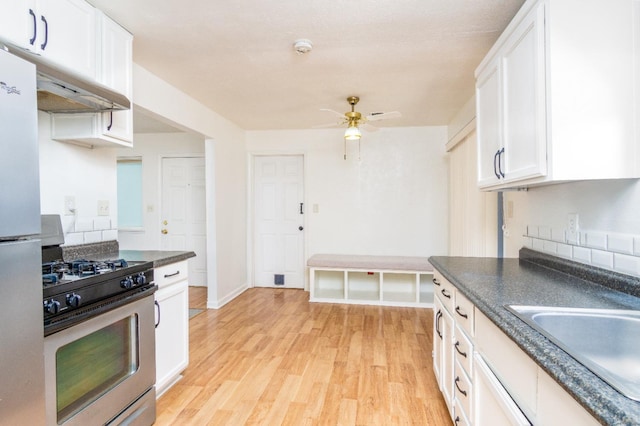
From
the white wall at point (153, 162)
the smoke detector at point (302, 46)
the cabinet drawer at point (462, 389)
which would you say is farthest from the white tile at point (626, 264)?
the white wall at point (153, 162)

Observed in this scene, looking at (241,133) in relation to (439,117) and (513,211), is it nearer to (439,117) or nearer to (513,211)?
(439,117)

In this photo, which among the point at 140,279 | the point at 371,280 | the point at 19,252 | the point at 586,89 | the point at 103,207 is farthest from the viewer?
the point at 371,280

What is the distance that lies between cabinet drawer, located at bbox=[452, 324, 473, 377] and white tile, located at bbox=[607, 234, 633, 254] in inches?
28.7

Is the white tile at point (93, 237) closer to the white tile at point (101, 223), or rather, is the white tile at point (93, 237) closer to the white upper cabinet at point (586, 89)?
the white tile at point (101, 223)

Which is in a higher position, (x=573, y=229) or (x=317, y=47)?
(x=317, y=47)

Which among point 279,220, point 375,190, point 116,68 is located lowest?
point 279,220

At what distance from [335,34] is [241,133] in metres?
2.96

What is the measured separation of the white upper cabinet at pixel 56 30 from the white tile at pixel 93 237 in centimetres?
98

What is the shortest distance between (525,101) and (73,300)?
212 centimetres

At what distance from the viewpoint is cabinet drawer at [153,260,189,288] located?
2.06 m

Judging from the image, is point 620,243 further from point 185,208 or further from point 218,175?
point 185,208

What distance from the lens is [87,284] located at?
143 centimetres

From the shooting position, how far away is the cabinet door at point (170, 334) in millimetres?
2070

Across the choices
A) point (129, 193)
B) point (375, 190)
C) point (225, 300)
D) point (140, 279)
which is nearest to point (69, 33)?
point (140, 279)
